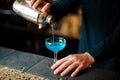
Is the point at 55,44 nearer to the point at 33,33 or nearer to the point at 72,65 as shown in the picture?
the point at 72,65

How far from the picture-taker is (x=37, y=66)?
53.7 inches

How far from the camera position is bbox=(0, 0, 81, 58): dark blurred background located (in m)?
2.79

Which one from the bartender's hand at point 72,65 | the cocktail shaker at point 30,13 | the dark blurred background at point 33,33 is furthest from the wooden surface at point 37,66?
the dark blurred background at point 33,33

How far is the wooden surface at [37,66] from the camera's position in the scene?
1265mm

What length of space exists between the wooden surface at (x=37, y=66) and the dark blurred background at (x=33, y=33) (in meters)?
1.31

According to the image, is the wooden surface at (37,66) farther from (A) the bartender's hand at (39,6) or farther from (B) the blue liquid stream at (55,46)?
(A) the bartender's hand at (39,6)

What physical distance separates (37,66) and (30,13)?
0.97 ft

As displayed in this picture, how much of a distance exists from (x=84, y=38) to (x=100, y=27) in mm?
162

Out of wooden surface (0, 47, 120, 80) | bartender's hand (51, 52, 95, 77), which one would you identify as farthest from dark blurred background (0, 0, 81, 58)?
bartender's hand (51, 52, 95, 77)

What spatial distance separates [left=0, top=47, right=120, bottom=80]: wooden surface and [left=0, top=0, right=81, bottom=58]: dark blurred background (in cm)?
131

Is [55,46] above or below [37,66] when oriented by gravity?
above

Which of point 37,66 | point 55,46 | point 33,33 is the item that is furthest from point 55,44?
point 33,33

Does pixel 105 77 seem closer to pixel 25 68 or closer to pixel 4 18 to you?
pixel 25 68

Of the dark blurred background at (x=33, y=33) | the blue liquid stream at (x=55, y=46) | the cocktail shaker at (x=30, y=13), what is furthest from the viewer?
the dark blurred background at (x=33, y=33)
